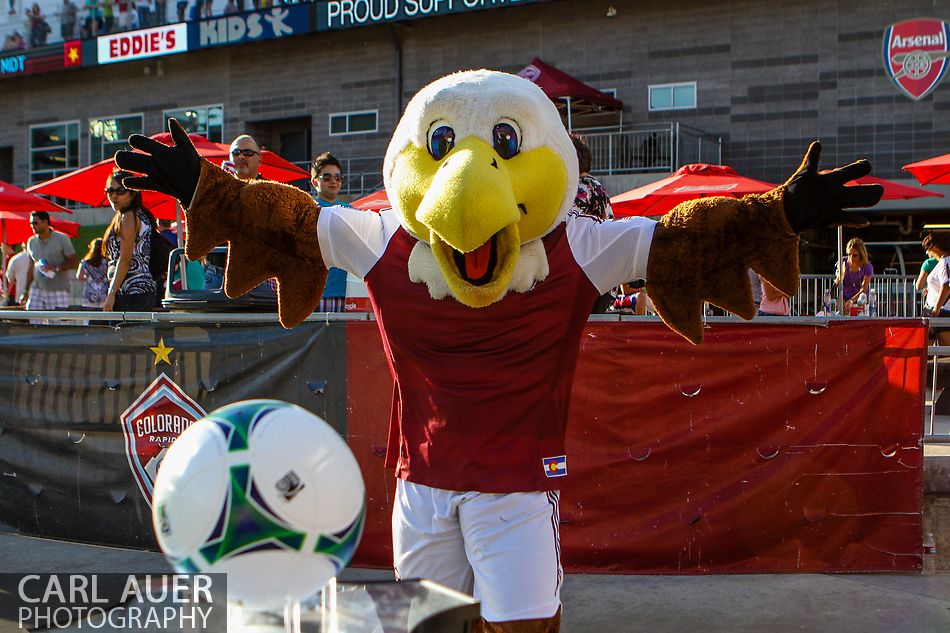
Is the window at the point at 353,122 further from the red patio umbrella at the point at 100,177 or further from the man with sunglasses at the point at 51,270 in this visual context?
the man with sunglasses at the point at 51,270

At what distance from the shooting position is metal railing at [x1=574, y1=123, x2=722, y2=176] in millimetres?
17328

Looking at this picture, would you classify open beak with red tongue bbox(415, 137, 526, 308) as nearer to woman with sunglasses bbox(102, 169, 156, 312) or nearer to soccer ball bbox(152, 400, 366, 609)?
soccer ball bbox(152, 400, 366, 609)

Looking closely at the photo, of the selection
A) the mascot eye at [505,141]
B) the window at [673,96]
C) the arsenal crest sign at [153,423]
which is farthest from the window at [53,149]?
the mascot eye at [505,141]

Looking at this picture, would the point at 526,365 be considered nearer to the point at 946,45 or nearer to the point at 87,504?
the point at 87,504

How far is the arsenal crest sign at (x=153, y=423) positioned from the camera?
18.1ft

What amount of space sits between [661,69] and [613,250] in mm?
16211

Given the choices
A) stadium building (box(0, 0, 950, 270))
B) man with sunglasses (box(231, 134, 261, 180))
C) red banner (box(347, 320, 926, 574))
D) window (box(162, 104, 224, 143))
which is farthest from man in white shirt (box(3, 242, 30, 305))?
window (box(162, 104, 224, 143))

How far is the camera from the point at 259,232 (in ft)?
9.96

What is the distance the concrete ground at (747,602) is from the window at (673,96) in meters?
14.0

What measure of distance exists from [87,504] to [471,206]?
14.1ft

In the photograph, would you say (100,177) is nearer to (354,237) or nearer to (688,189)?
(688,189)

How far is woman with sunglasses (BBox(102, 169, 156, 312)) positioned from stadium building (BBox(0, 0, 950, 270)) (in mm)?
10511

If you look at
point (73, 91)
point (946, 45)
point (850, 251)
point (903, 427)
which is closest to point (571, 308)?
point (903, 427)

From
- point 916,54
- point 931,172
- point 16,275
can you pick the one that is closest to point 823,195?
point 931,172
